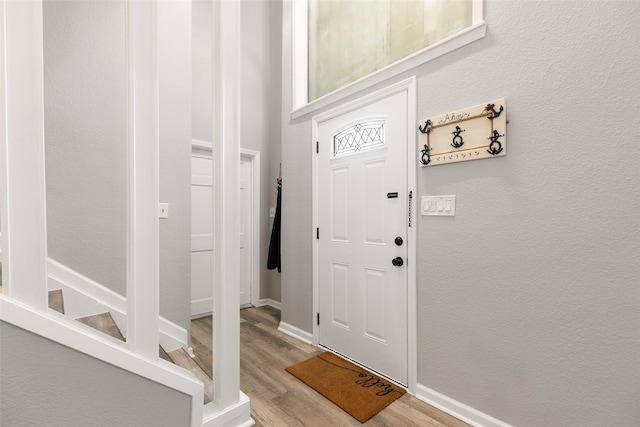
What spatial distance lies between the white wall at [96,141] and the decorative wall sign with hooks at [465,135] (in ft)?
5.98

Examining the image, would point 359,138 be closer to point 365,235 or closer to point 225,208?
point 365,235

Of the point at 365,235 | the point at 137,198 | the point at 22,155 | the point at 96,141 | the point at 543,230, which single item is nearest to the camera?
the point at 22,155

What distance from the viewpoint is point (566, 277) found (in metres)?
1.36

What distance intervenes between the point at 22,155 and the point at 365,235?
195cm

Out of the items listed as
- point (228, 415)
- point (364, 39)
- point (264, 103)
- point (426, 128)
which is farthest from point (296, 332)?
point (264, 103)

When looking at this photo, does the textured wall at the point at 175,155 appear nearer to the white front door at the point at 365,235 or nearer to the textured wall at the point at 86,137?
the textured wall at the point at 86,137

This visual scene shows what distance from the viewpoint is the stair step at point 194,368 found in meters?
1.43

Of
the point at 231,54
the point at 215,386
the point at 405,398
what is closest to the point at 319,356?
the point at 405,398

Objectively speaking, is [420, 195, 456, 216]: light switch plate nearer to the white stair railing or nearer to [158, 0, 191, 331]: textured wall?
the white stair railing

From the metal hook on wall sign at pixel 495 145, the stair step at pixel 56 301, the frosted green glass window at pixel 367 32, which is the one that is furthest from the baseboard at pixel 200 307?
the metal hook on wall sign at pixel 495 145

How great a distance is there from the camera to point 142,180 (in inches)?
40.9

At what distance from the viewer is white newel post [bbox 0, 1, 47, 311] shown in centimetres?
82

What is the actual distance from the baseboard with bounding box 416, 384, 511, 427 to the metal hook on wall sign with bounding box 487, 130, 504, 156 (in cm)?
146

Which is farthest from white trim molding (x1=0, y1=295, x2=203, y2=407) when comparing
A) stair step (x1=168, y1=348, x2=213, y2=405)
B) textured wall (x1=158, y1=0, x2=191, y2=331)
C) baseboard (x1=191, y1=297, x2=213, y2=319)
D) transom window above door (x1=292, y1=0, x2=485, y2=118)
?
baseboard (x1=191, y1=297, x2=213, y2=319)
